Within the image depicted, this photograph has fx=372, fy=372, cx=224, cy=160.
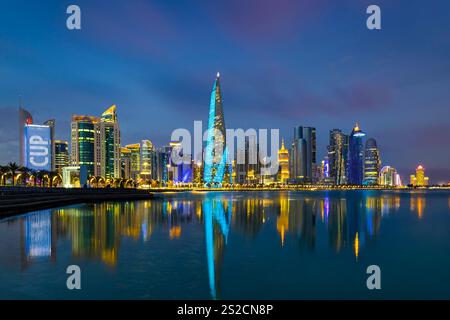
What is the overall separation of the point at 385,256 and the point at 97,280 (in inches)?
603

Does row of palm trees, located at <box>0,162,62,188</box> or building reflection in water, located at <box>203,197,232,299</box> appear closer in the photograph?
building reflection in water, located at <box>203,197,232,299</box>

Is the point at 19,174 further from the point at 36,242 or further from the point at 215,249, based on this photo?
the point at 215,249

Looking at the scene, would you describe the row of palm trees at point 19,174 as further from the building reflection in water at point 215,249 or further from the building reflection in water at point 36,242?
the building reflection in water at point 215,249

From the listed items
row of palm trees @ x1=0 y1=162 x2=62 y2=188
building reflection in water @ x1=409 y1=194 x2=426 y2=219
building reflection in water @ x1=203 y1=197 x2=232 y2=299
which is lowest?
building reflection in water @ x1=409 y1=194 x2=426 y2=219

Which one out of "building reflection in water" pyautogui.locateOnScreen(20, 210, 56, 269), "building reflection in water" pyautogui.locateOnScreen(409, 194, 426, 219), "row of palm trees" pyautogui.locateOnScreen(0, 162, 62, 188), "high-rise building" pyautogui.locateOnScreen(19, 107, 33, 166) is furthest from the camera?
"high-rise building" pyautogui.locateOnScreen(19, 107, 33, 166)

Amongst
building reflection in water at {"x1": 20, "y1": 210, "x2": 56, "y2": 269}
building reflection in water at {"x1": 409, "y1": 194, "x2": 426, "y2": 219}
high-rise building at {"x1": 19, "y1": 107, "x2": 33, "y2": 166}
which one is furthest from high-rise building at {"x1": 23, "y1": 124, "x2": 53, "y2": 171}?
building reflection in water at {"x1": 20, "y1": 210, "x2": 56, "y2": 269}

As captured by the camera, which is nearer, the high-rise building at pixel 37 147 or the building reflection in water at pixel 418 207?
the building reflection in water at pixel 418 207

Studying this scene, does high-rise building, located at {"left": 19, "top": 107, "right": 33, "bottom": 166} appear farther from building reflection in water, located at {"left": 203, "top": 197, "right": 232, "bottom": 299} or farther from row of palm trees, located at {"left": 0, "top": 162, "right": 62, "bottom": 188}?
building reflection in water, located at {"left": 203, "top": 197, "right": 232, "bottom": 299}

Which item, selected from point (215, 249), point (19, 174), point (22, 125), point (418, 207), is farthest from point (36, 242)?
point (22, 125)

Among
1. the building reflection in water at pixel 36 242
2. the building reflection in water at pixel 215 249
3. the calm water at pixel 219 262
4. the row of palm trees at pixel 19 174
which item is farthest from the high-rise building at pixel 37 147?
the building reflection in water at pixel 215 249

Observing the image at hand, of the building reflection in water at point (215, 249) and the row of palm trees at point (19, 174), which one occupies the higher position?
the row of palm trees at point (19, 174)
